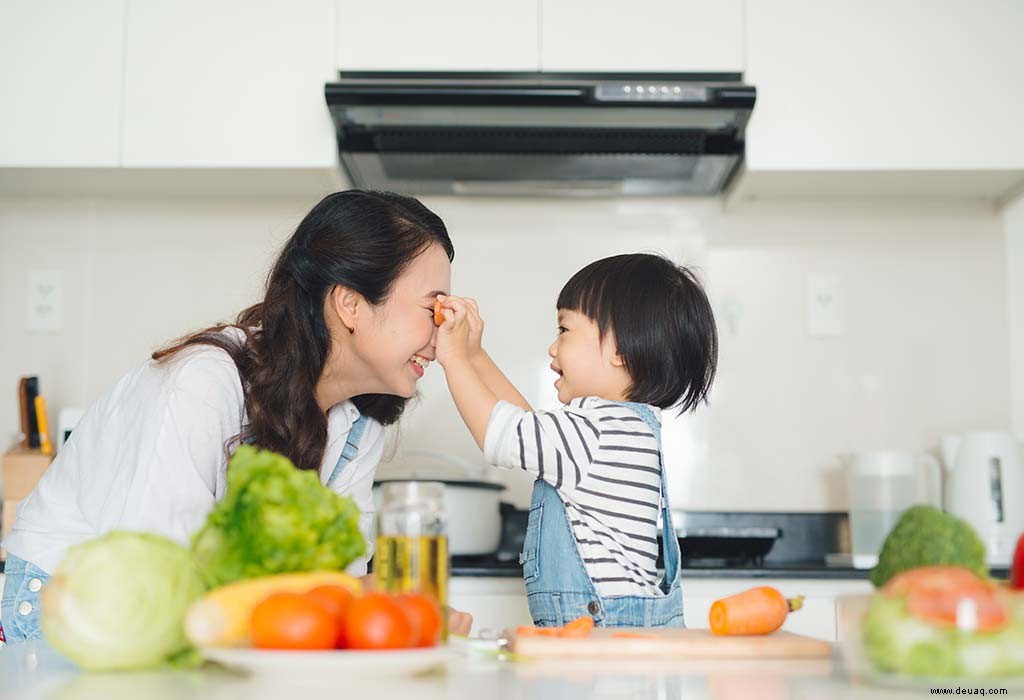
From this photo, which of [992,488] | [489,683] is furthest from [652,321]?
[992,488]

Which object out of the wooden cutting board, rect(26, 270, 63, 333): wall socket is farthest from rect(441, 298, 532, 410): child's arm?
rect(26, 270, 63, 333): wall socket

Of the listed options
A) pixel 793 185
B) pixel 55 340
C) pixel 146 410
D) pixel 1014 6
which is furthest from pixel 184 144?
pixel 1014 6

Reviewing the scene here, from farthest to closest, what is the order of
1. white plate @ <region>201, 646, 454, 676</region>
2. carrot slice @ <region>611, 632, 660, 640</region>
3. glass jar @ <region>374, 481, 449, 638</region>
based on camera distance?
carrot slice @ <region>611, 632, 660, 640</region>
glass jar @ <region>374, 481, 449, 638</region>
white plate @ <region>201, 646, 454, 676</region>

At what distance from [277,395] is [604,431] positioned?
18.3 inches

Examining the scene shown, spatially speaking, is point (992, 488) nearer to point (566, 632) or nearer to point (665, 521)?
point (665, 521)

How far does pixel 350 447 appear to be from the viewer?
1.79 metres

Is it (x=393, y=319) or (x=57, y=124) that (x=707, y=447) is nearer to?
(x=393, y=319)

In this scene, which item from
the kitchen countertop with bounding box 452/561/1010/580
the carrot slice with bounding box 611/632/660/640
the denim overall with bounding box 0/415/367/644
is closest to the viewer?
the carrot slice with bounding box 611/632/660/640

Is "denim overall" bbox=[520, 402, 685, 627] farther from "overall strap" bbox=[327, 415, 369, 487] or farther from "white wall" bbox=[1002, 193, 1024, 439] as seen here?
"white wall" bbox=[1002, 193, 1024, 439]

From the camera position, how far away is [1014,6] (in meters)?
2.36

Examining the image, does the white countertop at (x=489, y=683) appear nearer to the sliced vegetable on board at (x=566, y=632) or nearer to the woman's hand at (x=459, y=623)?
the sliced vegetable on board at (x=566, y=632)

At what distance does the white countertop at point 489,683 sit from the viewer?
0.69 m

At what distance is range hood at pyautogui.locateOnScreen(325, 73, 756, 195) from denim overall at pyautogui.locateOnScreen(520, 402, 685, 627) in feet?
2.95

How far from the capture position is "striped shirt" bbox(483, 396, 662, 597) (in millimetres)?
1485
